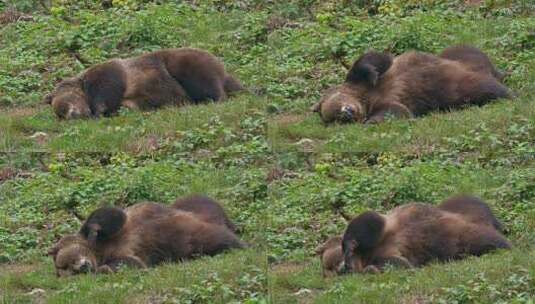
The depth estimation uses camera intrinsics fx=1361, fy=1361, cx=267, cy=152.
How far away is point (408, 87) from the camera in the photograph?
14695mm

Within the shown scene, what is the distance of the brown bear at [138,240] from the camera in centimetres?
1306

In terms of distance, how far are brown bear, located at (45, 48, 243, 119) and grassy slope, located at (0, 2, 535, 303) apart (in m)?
0.26

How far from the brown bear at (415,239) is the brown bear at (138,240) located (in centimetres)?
118

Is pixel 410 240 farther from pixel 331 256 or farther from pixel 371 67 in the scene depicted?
pixel 371 67

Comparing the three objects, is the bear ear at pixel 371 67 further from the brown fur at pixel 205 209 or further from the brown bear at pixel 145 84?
the brown fur at pixel 205 209

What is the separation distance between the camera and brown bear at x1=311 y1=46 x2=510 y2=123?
1460cm

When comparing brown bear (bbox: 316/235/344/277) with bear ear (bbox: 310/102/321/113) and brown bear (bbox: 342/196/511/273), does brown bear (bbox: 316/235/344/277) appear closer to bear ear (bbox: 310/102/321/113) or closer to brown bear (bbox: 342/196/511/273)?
brown bear (bbox: 342/196/511/273)

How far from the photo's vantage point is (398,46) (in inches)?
633

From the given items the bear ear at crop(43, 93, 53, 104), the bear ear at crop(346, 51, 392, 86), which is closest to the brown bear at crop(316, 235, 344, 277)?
the bear ear at crop(346, 51, 392, 86)

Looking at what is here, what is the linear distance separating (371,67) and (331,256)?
9.27 ft

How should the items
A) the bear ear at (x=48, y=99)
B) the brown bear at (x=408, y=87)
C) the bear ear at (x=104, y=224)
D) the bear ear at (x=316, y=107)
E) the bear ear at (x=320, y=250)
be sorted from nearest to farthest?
the bear ear at (x=320, y=250) → the bear ear at (x=104, y=224) → the brown bear at (x=408, y=87) → the bear ear at (x=316, y=107) → the bear ear at (x=48, y=99)

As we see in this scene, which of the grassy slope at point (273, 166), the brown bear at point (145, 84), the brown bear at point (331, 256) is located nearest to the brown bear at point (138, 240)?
the grassy slope at point (273, 166)

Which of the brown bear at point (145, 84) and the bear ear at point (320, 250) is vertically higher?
the brown bear at point (145, 84)

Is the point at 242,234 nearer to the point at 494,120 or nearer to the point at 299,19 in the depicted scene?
the point at 494,120
